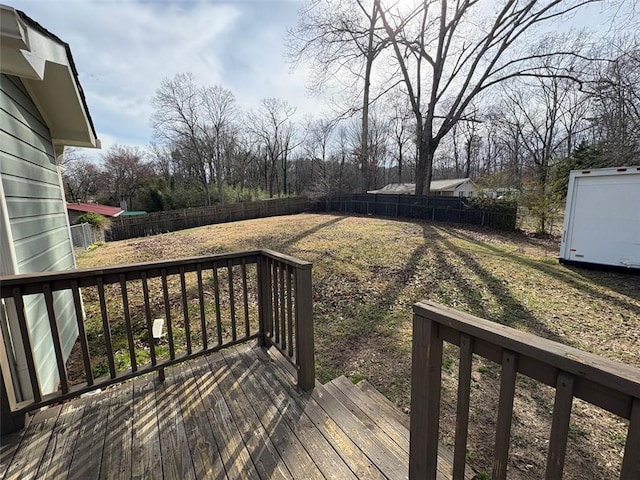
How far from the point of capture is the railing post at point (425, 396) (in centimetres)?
117

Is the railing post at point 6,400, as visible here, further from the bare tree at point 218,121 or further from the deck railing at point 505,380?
the bare tree at point 218,121

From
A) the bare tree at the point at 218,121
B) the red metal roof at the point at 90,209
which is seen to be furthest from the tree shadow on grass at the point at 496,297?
the bare tree at the point at 218,121

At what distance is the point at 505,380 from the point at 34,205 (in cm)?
407

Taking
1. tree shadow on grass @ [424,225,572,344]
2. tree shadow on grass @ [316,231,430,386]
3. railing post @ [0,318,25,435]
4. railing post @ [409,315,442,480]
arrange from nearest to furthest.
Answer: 1. railing post @ [409,315,442,480]
2. railing post @ [0,318,25,435]
3. tree shadow on grass @ [316,231,430,386]
4. tree shadow on grass @ [424,225,572,344]

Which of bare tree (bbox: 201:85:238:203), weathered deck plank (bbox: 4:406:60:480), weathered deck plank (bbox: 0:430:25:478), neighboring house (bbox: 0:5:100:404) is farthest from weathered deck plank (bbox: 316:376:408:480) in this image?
bare tree (bbox: 201:85:238:203)

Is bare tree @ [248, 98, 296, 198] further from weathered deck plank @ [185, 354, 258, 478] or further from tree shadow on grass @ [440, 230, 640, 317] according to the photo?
weathered deck plank @ [185, 354, 258, 478]

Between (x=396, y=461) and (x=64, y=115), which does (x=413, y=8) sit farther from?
(x=396, y=461)

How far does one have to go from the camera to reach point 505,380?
0.94 metres

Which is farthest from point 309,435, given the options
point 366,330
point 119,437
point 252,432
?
point 366,330

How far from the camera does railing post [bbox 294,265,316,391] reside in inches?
83.4

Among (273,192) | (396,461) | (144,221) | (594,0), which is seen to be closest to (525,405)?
(396,461)

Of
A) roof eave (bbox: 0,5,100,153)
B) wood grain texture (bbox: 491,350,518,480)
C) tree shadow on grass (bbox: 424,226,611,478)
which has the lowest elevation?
tree shadow on grass (bbox: 424,226,611,478)

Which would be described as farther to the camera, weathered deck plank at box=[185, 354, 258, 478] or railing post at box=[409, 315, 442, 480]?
weathered deck plank at box=[185, 354, 258, 478]

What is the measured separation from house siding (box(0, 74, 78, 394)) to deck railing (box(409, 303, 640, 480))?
9.55ft
